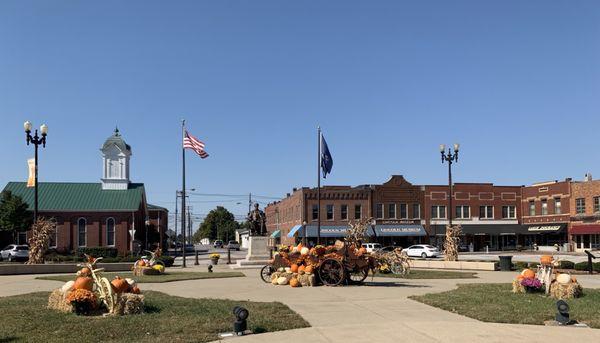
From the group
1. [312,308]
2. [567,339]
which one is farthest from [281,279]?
[567,339]

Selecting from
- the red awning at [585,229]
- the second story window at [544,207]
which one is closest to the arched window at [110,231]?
the second story window at [544,207]

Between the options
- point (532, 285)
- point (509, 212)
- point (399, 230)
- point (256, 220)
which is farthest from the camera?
point (509, 212)

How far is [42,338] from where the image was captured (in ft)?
32.0

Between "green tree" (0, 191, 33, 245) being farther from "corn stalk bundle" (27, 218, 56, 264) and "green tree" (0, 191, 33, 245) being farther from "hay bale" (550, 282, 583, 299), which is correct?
"hay bale" (550, 282, 583, 299)

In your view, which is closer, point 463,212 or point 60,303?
point 60,303

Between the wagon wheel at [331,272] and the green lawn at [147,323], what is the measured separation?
5949 millimetres

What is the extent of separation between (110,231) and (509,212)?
1993 inches

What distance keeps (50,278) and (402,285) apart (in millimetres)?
15972

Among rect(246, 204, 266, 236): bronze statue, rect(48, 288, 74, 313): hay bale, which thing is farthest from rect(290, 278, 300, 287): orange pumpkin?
rect(246, 204, 266, 236): bronze statue

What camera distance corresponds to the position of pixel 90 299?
39.2 feet

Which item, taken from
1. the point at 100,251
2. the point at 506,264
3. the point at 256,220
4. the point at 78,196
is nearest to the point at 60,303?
the point at 256,220

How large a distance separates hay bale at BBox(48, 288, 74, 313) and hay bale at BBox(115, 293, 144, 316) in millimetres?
1093

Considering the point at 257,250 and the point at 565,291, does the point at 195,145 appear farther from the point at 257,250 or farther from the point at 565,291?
the point at 565,291

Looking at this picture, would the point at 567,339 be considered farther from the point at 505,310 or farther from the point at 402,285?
the point at 402,285
